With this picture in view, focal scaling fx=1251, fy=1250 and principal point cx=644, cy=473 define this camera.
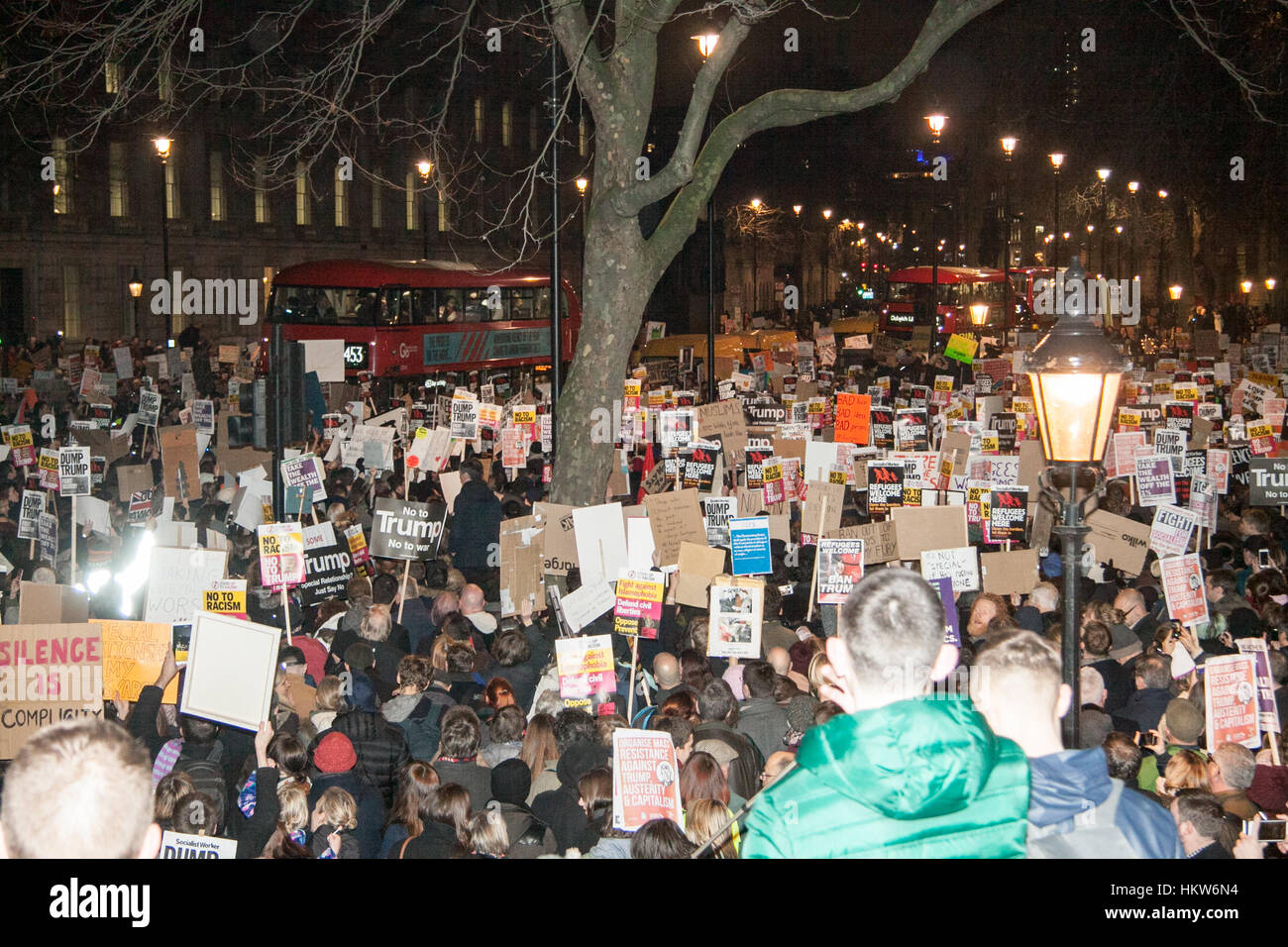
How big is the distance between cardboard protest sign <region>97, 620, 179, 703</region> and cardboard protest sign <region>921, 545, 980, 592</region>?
532 centimetres

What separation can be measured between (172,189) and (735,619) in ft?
148

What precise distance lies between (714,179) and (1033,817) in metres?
9.78

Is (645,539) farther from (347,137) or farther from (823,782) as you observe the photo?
(347,137)

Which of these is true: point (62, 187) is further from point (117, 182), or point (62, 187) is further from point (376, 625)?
point (376, 625)

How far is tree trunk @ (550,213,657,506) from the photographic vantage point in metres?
12.0

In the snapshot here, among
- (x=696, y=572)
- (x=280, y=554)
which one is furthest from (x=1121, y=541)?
(x=280, y=554)

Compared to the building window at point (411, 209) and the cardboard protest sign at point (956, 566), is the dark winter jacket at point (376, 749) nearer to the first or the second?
the cardboard protest sign at point (956, 566)

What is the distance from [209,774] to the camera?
611 cm

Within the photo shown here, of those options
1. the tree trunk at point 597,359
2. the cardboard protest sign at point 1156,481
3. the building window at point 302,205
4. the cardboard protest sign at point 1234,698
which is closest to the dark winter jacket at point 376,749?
the cardboard protest sign at point 1234,698

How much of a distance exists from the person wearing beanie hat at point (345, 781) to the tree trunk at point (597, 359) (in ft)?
20.7

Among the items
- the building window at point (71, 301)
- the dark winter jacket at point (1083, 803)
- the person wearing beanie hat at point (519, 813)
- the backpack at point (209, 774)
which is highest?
the building window at point (71, 301)

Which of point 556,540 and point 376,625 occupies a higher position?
point 556,540

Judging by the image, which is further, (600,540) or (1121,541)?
(1121,541)

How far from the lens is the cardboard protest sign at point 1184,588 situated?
8.13 meters
